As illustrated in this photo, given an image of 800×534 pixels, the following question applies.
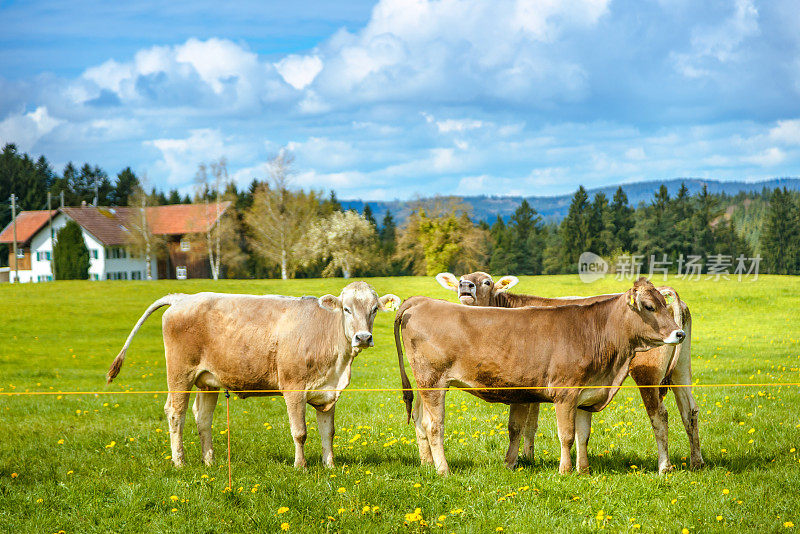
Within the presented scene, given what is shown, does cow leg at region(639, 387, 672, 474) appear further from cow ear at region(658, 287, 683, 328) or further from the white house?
the white house

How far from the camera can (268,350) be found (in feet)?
31.8

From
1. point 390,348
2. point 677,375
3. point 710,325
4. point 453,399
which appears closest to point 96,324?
point 390,348

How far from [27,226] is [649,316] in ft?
284

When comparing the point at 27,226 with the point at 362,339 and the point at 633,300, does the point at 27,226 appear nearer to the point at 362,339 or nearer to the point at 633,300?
the point at 362,339

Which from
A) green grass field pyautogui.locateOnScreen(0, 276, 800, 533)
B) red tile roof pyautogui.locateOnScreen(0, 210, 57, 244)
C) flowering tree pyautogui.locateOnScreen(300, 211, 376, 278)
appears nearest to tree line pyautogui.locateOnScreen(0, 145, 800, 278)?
flowering tree pyautogui.locateOnScreen(300, 211, 376, 278)

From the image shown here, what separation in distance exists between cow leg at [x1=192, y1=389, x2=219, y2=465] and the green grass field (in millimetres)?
295

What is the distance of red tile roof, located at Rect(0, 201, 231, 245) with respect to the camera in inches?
2928

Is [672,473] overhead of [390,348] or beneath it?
overhead

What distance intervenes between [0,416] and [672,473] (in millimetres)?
13110

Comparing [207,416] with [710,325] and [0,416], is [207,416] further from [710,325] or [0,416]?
[710,325]

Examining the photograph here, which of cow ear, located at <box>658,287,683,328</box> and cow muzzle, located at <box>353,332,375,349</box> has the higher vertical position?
cow ear, located at <box>658,287,683,328</box>

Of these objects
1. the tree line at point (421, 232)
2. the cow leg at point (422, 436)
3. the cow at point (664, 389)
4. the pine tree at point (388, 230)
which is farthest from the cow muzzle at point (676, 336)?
the pine tree at point (388, 230)

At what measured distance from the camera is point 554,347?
28.5ft

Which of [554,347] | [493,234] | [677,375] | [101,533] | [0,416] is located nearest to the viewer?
[101,533]
